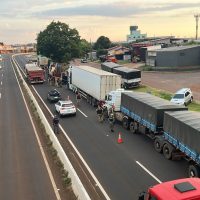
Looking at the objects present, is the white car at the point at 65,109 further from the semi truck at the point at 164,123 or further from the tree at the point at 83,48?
the tree at the point at 83,48

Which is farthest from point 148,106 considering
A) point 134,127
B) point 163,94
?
point 163,94

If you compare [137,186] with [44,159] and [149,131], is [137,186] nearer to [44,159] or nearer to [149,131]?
[44,159]

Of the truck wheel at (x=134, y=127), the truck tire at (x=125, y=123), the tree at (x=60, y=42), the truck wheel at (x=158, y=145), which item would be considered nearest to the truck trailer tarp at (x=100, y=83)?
the truck tire at (x=125, y=123)

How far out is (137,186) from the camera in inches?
763

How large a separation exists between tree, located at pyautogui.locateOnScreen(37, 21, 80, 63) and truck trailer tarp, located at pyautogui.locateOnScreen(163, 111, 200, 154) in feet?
177

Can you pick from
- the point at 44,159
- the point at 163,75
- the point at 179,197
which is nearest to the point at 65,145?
the point at 44,159

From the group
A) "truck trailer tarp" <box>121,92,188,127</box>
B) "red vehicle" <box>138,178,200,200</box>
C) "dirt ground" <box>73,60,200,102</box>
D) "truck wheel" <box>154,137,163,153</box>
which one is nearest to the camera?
"red vehicle" <box>138,178,200,200</box>

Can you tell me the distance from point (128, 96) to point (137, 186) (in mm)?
13482

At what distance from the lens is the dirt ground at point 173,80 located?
54531mm

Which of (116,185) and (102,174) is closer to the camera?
(116,185)

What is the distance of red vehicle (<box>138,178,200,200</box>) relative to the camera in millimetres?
11492

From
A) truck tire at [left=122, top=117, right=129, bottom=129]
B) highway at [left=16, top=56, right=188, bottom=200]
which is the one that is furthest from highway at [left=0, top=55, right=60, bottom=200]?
truck tire at [left=122, top=117, right=129, bottom=129]

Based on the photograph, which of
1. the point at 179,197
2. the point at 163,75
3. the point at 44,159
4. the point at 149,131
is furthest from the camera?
A: the point at 163,75

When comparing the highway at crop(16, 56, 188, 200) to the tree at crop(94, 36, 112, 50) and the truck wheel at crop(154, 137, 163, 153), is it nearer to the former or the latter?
the truck wheel at crop(154, 137, 163, 153)
